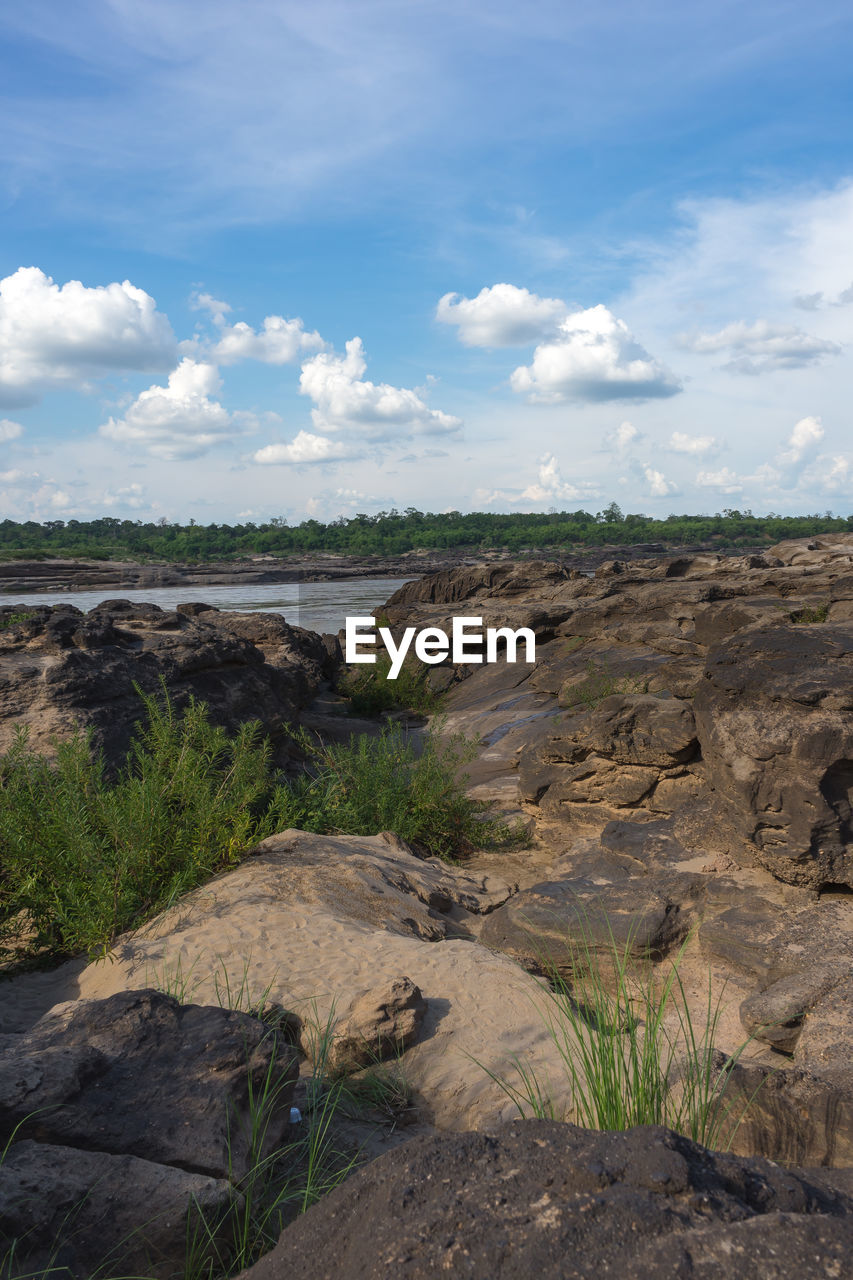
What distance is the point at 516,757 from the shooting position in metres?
9.98

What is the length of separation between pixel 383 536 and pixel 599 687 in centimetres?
8684

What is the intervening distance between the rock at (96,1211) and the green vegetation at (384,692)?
1234 cm

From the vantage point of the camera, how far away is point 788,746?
555cm

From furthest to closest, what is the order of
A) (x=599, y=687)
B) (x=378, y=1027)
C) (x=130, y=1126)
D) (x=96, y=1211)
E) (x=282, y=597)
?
(x=282, y=597) → (x=599, y=687) → (x=378, y=1027) → (x=130, y=1126) → (x=96, y=1211)

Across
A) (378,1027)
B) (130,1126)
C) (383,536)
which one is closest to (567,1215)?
(130,1126)

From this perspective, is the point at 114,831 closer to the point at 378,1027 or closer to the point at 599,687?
the point at 378,1027

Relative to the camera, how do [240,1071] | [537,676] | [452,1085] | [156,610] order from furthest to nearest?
[537,676] → [156,610] → [452,1085] → [240,1071]

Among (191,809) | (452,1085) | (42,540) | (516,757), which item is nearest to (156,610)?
(516,757)

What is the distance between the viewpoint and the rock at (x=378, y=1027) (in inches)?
136

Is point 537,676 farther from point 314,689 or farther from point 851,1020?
point 851,1020

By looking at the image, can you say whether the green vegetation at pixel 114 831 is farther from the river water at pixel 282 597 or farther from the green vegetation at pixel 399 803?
the river water at pixel 282 597

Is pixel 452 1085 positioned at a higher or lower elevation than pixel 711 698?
lower

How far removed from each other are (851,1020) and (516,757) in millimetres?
6412

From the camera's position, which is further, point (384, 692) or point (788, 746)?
point (384, 692)
